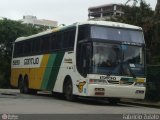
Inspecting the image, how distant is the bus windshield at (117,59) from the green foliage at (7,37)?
117ft

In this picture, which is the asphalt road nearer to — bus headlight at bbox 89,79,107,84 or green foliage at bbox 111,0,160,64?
bus headlight at bbox 89,79,107,84

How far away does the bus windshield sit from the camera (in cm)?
2161

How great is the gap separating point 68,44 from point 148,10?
1585 centimetres

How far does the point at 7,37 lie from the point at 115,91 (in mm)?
42678

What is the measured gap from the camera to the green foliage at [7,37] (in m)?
58.0

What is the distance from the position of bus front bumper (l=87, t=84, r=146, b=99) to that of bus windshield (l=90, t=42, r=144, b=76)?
0.60m

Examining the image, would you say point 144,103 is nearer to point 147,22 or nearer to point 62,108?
point 62,108

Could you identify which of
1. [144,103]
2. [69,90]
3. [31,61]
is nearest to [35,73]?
[31,61]

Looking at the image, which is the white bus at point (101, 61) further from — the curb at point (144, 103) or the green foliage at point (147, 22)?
the green foliage at point (147, 22)

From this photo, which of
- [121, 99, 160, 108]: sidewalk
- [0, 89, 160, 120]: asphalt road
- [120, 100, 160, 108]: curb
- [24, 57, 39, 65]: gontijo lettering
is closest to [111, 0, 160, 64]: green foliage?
[121, 99, 160, 108]: sidewalk

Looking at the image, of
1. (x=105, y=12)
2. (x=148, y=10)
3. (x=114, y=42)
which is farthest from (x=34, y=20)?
(x=114, y=42)

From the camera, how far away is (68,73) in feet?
78.7

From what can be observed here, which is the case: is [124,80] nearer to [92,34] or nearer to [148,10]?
[92,34]

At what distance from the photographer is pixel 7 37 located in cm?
6297
